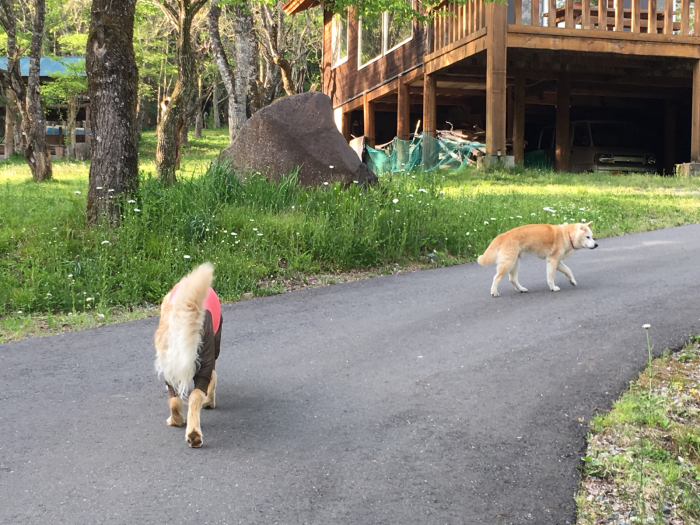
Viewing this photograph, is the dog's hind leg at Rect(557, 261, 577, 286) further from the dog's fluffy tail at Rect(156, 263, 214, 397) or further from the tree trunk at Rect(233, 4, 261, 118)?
the tree trunk at Rect(233, 4, 261, 118)

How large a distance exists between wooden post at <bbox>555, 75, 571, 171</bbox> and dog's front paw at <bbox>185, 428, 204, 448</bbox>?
18448mm

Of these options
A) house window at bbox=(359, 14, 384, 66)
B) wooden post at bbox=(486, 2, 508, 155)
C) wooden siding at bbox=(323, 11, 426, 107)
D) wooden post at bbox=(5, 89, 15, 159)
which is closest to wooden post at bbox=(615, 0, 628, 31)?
wooden post at bbox=(486, 2, 508, 155)

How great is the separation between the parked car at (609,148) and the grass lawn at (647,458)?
17054mm

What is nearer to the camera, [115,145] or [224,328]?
[224,328]

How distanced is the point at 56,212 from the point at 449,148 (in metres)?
12.1

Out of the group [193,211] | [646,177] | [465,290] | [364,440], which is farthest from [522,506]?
[646,177]

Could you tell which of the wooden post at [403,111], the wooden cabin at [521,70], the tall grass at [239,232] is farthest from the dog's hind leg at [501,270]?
the wooden post at [403,111]

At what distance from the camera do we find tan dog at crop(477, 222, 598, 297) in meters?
8.11

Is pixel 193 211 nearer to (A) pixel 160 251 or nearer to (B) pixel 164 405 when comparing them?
(A) pixel 160 251

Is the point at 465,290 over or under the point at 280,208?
under

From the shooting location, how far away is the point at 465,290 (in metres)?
8.58

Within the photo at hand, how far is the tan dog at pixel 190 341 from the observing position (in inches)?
165

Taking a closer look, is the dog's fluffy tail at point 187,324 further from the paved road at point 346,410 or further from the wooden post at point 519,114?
the wooden post at point 519,114

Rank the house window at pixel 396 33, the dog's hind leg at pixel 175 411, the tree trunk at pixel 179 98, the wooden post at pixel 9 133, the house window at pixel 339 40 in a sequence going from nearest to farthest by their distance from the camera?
1. the dog's hind leg at pixel 175 411
2. the tree trunk at pixel 179 98
3. the house window at pixel 396 33
4. the house window at pixel 339 40
5. the wooden post at pixel 9 133
